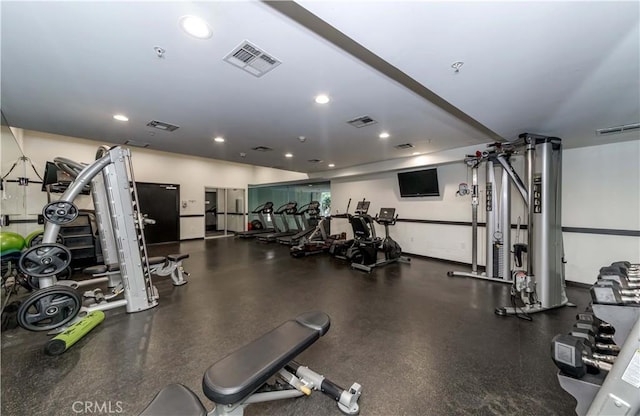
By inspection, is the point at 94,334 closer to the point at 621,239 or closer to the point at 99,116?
the point at 99,116

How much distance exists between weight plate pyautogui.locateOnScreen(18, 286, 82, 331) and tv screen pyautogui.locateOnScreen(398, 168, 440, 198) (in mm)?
6835

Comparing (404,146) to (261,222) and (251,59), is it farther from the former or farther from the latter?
(261,222)

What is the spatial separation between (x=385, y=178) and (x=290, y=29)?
6117 mm

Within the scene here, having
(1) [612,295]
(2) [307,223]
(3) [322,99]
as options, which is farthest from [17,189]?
(1) [612,295]

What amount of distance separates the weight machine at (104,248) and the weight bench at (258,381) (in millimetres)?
2503

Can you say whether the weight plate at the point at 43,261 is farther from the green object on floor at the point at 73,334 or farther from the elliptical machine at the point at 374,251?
the elliptical machine at the point at 374,251

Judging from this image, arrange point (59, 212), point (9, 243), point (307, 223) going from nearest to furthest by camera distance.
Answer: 1. point (59, 212)
2. point (9, 243)
3. point (307, 223)

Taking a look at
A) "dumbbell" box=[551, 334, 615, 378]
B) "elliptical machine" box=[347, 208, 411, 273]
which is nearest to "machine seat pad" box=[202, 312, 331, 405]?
"dumbbell" box=[551, 334, 615, 378]

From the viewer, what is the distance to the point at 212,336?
2.59m

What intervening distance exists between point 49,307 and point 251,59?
332 cm

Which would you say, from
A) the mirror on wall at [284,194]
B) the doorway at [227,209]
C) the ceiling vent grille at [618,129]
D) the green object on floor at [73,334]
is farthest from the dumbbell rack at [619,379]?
the doorway at [227,209]

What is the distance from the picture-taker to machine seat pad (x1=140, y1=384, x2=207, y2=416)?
40.2 inches

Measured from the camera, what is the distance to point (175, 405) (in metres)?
1.06

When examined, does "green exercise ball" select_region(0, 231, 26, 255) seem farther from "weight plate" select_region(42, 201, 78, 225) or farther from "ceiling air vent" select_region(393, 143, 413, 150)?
"ceiling air vent" select_region(393, 143, 413, 150)
